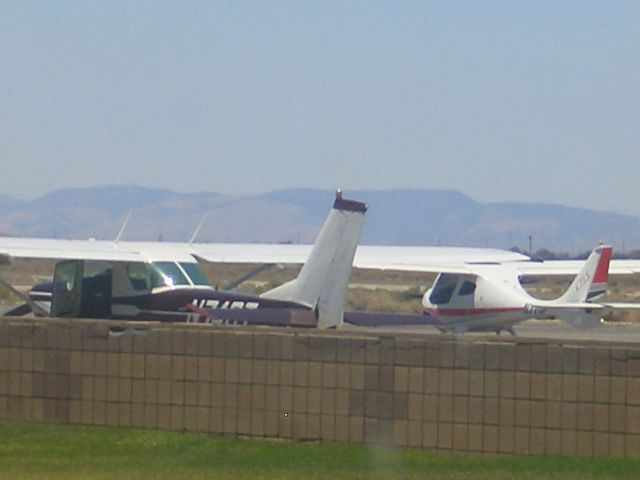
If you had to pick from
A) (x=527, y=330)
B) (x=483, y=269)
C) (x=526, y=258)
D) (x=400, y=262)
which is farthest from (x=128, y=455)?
(x=527, y=330)

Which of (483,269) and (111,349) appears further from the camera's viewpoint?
(483,269)

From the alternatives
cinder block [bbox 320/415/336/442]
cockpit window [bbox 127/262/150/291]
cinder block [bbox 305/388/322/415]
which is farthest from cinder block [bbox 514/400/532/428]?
cockpit window [bbox 127/262/150/291]

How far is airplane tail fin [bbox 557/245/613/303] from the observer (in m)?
32.3

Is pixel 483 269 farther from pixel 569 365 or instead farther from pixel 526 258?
pixel 569 365

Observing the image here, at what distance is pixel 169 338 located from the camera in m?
12.6

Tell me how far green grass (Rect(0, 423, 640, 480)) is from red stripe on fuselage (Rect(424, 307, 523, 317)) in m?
19.8

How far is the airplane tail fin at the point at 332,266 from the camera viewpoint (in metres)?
21.2

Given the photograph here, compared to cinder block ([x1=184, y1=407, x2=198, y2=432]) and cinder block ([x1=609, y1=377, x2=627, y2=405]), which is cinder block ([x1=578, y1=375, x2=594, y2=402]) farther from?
cinder block ([x1=184, y1=407, x2=198, y2=432])

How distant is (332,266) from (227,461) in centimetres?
1000

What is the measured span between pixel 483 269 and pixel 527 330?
9093 millimetres

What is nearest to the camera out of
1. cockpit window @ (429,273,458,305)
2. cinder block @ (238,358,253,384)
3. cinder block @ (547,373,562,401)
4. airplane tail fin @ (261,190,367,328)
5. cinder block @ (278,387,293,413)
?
cinder block @ (547,373,562,401)

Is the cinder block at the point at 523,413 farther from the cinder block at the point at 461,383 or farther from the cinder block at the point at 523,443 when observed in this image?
the cinder block at the point at 461,383

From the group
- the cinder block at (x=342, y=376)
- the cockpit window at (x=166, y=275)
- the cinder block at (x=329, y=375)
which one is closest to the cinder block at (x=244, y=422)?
the cinder block at (x=329, y=375)

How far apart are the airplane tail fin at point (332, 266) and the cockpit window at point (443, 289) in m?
11.4
